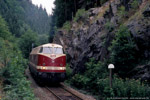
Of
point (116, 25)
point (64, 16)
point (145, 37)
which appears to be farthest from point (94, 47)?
point (64, 16)

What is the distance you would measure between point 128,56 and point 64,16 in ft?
79.5

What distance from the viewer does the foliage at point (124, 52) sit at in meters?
10.6

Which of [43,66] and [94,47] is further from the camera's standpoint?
[94,47]

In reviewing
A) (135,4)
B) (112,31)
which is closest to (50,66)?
(112,31)

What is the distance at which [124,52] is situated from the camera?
422 inches

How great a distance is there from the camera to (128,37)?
11.0 meters

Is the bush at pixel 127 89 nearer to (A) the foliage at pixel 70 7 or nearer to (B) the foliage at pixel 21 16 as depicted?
(A) the foliage at pixel 70 7

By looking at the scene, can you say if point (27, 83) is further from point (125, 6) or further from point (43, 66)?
point (125, 6)

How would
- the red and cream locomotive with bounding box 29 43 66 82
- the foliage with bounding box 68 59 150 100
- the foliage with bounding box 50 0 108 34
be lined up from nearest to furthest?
the foliage with bounding box 68 59 150 100
the red and cream locomotive with bounding box 29 43 66 82
the foliage with bounding box 50 0 108 34

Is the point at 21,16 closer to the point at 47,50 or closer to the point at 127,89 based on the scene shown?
the point at 47,50

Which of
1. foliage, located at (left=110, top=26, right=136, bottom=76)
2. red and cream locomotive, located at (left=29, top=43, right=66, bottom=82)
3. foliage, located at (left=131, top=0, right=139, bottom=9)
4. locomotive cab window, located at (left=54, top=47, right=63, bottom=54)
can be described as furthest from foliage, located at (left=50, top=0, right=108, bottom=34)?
foliage, located at (left=110, top=26, right=136, bottom=76)

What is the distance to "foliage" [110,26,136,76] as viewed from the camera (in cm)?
1062

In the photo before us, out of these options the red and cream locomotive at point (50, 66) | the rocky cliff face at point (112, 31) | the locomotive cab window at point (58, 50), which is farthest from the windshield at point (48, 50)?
the rocky cliff face at point (112, 31)

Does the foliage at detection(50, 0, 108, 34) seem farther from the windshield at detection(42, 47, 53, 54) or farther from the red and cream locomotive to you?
the red and cream locomotive
